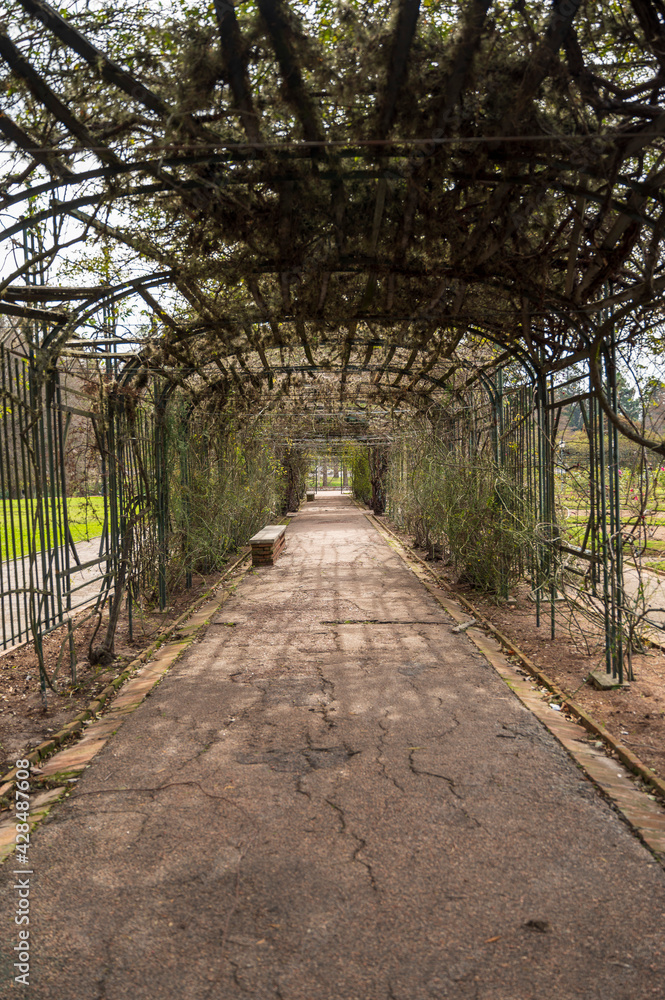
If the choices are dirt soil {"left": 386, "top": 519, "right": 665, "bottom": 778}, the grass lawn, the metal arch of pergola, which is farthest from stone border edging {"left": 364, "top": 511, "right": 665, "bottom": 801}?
the grass lawn

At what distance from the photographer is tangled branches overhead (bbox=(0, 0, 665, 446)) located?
8.86 feet

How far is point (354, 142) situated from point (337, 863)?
2912mm

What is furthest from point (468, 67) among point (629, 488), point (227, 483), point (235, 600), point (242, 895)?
point (227, 483)

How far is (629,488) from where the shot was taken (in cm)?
469

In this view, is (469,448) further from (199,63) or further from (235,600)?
(199,63)

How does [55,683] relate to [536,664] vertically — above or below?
above

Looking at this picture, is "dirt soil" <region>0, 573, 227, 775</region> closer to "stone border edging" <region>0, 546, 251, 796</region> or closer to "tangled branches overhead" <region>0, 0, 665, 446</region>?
"stone border edging" <region>0, 546, 251, 796</region>

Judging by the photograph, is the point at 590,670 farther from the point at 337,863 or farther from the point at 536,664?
the point at 337,863

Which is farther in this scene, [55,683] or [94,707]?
[55,683]

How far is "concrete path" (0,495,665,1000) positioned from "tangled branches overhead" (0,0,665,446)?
8.10ft

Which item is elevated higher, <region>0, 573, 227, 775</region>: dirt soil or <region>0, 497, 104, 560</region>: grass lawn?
<region>0, 497, 104, 560</region>: grass lawn

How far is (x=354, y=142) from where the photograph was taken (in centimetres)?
286

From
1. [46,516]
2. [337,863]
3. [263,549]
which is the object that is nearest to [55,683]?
[46,516]

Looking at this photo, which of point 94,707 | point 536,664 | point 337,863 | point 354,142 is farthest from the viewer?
point 536,664
